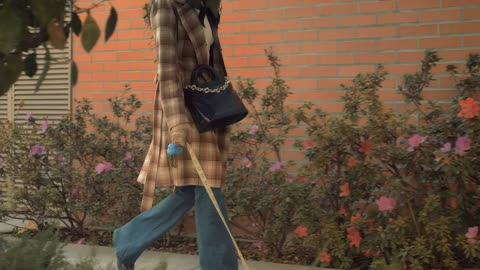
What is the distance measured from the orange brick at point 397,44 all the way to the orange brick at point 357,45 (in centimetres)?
6

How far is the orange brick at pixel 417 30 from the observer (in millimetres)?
5418

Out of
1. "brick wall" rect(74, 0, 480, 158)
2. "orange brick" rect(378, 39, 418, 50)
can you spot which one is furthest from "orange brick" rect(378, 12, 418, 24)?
"orange brick" rect(378, 39, 418, 50)

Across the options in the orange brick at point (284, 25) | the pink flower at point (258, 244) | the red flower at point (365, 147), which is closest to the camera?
the red flower at point (365, 147)

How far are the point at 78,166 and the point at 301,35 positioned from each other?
249 centimetres

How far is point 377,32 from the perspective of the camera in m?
5.63

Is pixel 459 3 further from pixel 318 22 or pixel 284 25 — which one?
pixel 284 25

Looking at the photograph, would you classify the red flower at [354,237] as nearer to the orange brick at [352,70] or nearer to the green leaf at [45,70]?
the orange brick at [352,70]

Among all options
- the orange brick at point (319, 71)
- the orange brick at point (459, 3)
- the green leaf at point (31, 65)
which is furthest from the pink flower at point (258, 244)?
the green leaf at point (31, 65)

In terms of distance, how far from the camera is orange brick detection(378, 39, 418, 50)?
550 cm

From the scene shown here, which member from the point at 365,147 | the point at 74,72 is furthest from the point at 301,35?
the point at 74,72

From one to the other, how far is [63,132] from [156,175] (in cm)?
225

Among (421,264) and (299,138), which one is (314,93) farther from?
(421,264)

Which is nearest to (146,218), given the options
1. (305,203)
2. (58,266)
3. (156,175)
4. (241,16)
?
(156,175)

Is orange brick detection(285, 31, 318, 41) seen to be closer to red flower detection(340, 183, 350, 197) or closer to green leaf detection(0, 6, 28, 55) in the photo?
red flower detection(340, 183, 350, 197)
